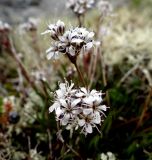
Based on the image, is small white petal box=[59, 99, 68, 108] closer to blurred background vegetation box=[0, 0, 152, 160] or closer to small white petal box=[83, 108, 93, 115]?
small white petal box=[83, 108, 93, 115]

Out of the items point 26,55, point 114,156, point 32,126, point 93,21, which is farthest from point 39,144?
point 93,21

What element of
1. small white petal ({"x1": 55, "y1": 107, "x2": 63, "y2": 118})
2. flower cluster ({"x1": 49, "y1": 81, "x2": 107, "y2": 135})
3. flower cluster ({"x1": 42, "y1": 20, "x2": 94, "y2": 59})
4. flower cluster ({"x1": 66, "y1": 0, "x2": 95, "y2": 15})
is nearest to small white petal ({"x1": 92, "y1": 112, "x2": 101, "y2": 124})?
flower cluster ({"x1": 49, "y1": 81, "x2": 107, "y2": 135})

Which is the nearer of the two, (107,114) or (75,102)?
(75,102)

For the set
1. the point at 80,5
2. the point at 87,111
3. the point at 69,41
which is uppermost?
the point at 80,5

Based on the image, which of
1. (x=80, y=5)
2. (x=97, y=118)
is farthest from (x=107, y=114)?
(x=80, y=5)

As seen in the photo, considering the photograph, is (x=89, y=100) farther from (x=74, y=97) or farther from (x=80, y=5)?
(x=80, y=5)

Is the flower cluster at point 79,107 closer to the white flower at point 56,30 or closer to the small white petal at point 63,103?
the small white petal at point 63,103
